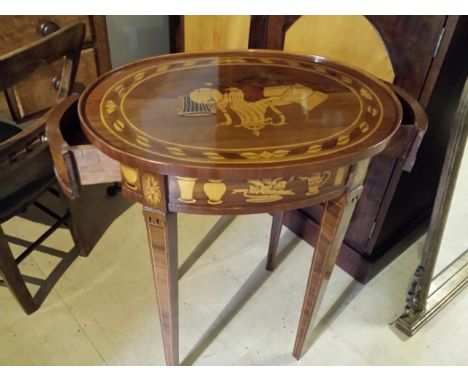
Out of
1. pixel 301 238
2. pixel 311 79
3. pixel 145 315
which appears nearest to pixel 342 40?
pixel 311 79

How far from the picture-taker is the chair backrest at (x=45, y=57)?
848mm

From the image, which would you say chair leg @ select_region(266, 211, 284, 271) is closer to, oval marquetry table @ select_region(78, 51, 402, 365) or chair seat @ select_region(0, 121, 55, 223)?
oval marquetry table @ select_region(78, 51, 402, 365)

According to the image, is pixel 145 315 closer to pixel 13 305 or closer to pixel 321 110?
pixel 13 305

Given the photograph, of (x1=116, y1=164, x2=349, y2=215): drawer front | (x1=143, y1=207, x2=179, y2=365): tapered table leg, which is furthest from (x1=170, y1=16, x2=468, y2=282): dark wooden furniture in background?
(x1=143, y1=207, x2=179, y2=365): tapered table leg

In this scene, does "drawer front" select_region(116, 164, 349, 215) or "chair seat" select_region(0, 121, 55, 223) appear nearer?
"drawer front" select_region(116, 164, 349, 215)

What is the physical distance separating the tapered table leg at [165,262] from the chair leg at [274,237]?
1.48 ft

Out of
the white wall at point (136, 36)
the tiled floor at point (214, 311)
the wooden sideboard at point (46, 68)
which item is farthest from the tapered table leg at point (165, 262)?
the white wall at point (136, 36)

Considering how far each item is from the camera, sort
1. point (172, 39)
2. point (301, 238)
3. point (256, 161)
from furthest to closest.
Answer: point (172, 39)
point (301, 238)
point (256, 161)

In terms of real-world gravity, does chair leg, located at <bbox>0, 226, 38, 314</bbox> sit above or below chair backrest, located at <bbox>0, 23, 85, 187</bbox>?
below

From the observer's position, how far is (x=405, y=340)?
1167mm

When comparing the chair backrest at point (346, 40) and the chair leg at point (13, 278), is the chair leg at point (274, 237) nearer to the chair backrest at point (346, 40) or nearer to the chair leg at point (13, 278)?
the chair backrest at point (346, 40)

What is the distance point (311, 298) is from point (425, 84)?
553 millimetres

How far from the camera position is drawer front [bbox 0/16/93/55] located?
1.10m

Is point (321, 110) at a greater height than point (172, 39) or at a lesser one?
greater
